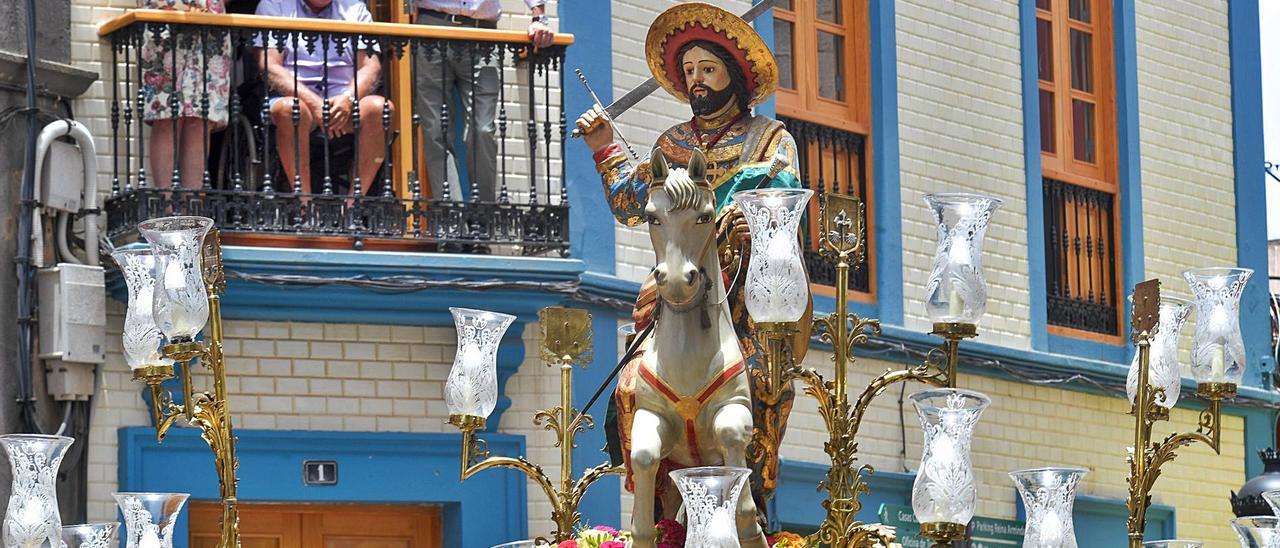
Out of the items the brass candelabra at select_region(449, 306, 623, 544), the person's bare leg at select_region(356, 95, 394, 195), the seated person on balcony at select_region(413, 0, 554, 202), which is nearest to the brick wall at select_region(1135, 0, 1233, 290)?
the seated person on balcony at select_region(413, 0, 554, 202)

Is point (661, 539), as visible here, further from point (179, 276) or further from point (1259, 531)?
point (1259, 531)

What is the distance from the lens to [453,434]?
15.3 meters

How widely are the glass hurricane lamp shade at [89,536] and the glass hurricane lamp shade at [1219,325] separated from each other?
4.41 m

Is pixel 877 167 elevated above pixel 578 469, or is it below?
above

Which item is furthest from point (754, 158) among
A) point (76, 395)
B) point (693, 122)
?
point (76, 395)

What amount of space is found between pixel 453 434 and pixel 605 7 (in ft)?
7.99

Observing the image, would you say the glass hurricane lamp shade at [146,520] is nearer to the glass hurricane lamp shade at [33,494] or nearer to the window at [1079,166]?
the glass hurricane lamp shade at [33,494]

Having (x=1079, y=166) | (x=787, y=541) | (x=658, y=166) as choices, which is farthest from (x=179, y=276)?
(x=1079, y=166)

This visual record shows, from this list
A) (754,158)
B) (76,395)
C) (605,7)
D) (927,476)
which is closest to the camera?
(927,476)

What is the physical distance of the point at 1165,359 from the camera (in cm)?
1254

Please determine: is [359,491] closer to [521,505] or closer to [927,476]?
[521,505]

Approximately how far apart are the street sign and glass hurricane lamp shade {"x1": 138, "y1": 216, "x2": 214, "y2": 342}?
6248 mm

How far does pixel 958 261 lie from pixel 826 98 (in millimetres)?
6643

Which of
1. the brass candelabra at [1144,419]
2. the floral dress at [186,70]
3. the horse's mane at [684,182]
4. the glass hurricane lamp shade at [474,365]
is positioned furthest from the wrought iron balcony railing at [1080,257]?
the horse's mane at [684,182]
